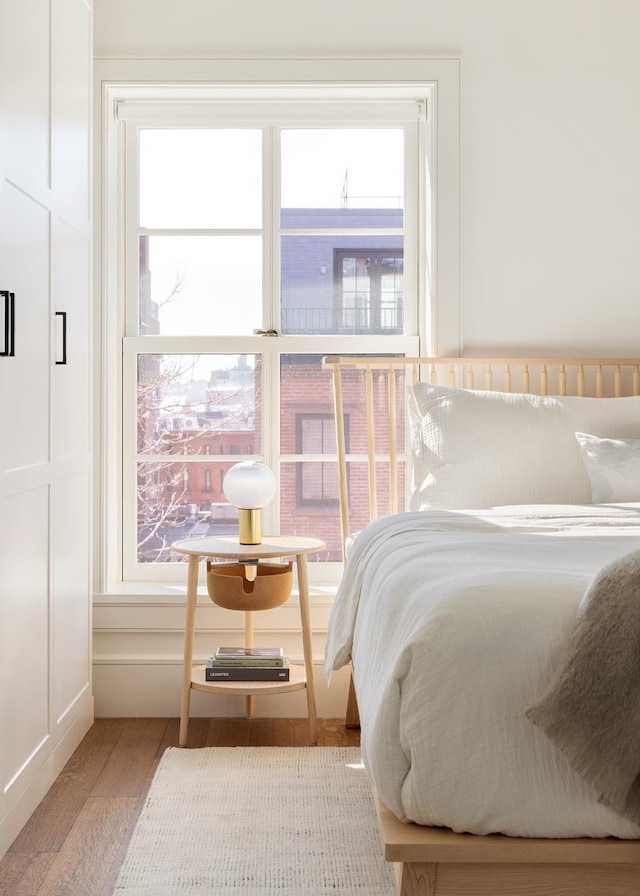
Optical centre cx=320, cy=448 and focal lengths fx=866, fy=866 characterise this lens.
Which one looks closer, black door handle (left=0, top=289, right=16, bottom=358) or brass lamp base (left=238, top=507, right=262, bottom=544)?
black door handle (left=0, top=289, right=16, bottom=358)

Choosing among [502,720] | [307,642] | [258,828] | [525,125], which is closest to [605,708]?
[502,720]

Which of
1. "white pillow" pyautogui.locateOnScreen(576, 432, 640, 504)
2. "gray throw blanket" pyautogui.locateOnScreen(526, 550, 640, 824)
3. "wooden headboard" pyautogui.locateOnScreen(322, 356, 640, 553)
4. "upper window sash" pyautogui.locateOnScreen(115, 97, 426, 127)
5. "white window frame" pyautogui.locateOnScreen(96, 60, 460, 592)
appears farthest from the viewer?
"upper window sash" pyautogui.locateOnScreen(115, 97, 426, 127)

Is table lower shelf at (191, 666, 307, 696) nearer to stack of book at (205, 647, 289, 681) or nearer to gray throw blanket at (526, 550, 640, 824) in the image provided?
stack of book at (205, 647, 289, 681)

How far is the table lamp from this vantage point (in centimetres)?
260

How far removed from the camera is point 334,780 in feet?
7.48

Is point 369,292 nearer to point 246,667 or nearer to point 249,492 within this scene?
point 249,492

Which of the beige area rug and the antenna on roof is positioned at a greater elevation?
the antenna on roof

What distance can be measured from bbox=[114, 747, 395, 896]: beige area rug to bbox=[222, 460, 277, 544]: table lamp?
630 mm

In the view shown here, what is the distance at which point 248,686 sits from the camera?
2514 mm

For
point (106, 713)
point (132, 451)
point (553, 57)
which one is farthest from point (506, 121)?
point (106, 713)

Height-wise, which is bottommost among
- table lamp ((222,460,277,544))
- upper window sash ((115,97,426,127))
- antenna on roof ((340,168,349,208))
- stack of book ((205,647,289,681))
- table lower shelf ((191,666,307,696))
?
table lower shelf ((191,666,307,696))

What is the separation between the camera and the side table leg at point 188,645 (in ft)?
8.34

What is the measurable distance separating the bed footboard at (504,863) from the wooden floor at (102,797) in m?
0.86

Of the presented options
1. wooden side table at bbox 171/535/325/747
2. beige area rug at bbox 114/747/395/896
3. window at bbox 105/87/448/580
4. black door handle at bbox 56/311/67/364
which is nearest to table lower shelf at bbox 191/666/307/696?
wooden side table at bbox 171/535/325/747
